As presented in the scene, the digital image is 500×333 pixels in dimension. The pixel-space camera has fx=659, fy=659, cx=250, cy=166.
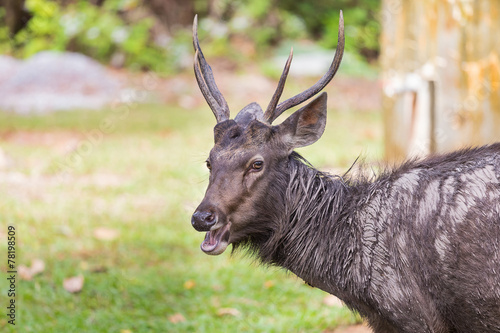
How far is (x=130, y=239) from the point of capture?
7359 mm

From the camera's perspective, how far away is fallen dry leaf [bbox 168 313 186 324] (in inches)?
219

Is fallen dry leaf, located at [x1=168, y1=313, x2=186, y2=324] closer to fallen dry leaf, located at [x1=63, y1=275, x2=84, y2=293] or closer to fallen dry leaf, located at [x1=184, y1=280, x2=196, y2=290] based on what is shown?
fallen dry leaf, located at [x1=184, y1=280, x2=196, y2=290]

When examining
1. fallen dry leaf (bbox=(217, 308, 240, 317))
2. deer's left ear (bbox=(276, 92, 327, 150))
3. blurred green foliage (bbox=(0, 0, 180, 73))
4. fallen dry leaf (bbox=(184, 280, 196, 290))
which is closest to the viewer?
deer's left ear (bbox=(276, 92, 327, 150))

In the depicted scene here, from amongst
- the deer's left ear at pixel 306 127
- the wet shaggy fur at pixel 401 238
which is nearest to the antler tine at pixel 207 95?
the deer's left ear at pixel 306 127

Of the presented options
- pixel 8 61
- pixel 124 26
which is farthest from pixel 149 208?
pixel 124 26

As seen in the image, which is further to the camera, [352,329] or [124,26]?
→ [124,26]

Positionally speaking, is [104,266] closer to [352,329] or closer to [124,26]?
[352,329]

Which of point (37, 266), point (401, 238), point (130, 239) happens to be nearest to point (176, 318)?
point (37, 266)

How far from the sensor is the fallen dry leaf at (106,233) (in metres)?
7.43

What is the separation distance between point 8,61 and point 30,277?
12.0 m

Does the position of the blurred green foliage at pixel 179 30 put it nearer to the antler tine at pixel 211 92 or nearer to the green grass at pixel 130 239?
the green grass at pixel 130 239

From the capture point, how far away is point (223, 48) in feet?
61.6

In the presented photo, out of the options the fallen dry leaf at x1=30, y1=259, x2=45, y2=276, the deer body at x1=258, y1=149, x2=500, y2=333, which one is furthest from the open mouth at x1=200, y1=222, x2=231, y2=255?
the fallen dry leaf at x1=30, y1=259, x2=45, y2=276

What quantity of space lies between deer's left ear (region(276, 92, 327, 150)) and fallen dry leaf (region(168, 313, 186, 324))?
220 centimetres
